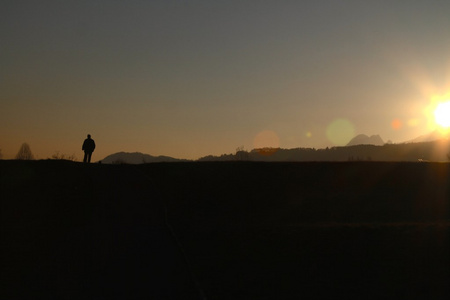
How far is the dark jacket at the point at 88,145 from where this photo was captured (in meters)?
37.8

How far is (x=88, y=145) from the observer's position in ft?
124

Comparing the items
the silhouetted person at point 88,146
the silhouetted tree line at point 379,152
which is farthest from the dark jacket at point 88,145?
the silhouetted tree line at point 379,152

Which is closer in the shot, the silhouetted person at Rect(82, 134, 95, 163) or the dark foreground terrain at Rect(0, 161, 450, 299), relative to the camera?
the dark foreground terrain at Rect(0, 161, 450, 299)

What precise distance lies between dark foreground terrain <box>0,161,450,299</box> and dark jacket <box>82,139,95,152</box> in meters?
3.62

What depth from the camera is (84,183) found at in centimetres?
2788

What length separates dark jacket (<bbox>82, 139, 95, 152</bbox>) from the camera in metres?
37.8

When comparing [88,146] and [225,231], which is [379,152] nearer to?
[88,146]

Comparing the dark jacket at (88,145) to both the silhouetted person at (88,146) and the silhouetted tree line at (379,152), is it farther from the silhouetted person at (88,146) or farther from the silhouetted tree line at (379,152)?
the silhouetted tree line at (379,152)

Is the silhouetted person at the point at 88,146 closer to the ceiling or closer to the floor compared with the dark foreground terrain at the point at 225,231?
closer to the ceiling

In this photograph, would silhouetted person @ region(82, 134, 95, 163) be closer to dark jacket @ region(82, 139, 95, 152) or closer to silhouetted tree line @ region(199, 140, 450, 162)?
dark jacket @ region(82, 139, 95, 152)

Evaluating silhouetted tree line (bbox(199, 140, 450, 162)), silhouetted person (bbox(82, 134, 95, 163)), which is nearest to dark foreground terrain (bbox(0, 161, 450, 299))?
silhouetted person (bbox(82, 134, 95, 163))

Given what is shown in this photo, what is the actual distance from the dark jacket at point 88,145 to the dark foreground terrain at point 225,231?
3621mm

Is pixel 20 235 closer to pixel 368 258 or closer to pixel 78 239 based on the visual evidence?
pixel 78 239

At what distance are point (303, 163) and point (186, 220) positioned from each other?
14339 millimetres
